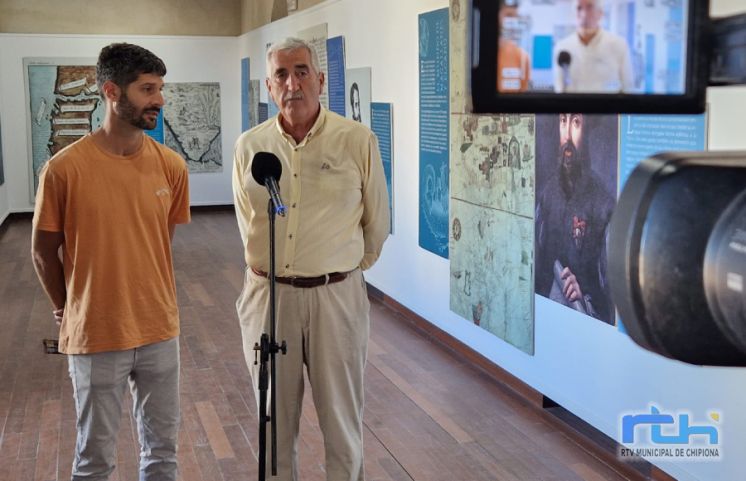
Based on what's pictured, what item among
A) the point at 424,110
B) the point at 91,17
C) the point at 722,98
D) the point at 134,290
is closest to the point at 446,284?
the point at 424,110

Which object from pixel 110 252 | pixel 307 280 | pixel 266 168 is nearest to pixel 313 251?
pixel 307 280

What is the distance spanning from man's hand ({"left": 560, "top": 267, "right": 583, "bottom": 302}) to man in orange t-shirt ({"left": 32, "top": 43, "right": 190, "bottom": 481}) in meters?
2.29

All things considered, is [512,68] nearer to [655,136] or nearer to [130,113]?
[130,113]

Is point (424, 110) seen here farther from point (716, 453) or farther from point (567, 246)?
point (716, 453)

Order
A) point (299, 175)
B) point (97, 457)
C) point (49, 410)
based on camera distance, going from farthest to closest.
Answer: point (49, 410)
point (299, 175)
point (97, 457)

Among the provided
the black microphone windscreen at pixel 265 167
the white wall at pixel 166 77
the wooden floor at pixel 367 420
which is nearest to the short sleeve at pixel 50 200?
the black microphone windscreen at pixel 265 167

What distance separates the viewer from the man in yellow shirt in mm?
3363

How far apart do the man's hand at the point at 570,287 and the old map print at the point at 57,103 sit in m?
11.1

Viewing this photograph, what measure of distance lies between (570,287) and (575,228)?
0.32m

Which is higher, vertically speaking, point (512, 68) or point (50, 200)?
point (512, 68)

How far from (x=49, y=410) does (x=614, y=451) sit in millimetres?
3127

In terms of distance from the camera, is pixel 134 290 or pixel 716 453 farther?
pixel 716 453

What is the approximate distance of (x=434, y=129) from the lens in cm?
675

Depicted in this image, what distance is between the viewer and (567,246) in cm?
482
